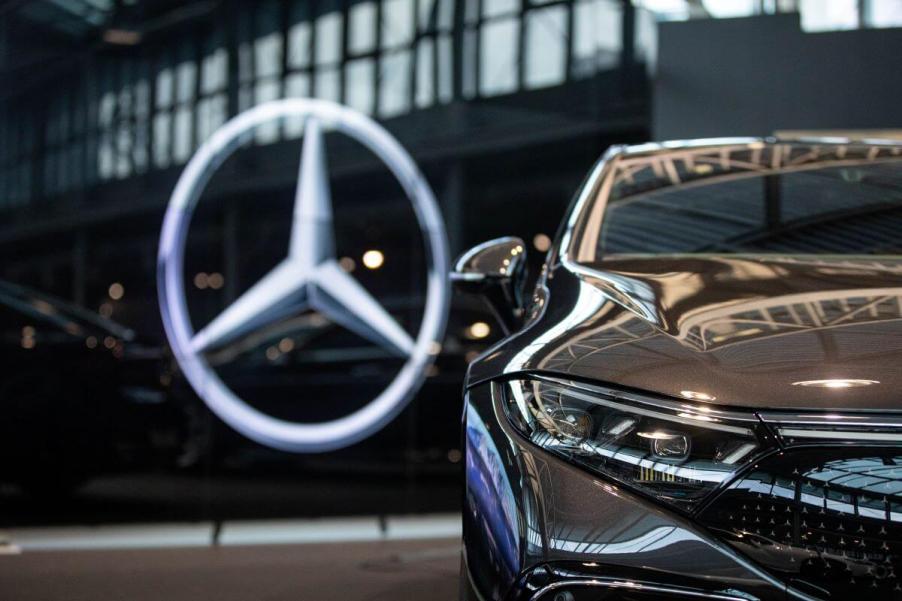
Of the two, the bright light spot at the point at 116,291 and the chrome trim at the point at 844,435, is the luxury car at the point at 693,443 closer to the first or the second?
the chrome trim at the point at 844,435

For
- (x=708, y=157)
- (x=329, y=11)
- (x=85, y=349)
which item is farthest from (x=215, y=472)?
(x=708, y=157)

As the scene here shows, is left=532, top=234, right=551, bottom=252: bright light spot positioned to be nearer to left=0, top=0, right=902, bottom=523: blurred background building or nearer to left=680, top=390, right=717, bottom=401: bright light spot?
left=0, top=0, right=902, bottom=523: blurred background building

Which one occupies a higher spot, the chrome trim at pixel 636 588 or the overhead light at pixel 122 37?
the overhead light at pixel 122 37

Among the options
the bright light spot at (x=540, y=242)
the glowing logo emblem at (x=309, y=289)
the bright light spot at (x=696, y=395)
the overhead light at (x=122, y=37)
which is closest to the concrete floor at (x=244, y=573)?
the glowing logo emblem at (x=309, y=289)

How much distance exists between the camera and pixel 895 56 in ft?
18.9

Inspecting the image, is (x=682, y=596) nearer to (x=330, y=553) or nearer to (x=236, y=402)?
(x=330, y=553)

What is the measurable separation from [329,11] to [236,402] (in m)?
2.33

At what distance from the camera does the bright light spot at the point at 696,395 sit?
5.58 feet

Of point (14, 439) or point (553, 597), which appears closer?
point (553, 597)

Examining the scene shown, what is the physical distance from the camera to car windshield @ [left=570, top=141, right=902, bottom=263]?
2832 mm

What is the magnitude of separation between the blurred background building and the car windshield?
9.21 ft

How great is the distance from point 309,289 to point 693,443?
14.3 ft

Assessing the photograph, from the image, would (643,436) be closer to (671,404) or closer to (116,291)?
(671,404)

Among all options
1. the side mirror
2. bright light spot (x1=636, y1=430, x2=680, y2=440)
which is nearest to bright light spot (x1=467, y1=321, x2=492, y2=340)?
the side mirror
